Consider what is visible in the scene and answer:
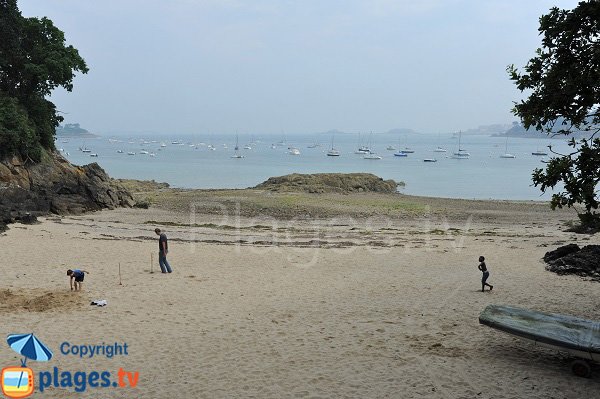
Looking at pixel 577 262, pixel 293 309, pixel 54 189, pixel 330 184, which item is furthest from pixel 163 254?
pixel 330 184

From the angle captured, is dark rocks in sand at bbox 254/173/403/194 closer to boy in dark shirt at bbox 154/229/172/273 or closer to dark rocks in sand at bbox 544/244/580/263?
dark rocks in sand at bbox 544/244/580/263

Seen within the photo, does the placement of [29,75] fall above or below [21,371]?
above

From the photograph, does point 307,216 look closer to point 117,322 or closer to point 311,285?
point 311,285

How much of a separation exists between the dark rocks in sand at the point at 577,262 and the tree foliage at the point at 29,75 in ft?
112

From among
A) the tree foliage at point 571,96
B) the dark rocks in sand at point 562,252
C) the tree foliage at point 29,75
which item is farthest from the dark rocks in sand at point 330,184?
the tree foliage at point 571,96

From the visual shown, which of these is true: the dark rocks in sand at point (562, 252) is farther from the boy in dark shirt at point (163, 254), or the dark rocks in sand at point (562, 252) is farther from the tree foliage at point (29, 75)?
the tree foliage at point (29, 75)

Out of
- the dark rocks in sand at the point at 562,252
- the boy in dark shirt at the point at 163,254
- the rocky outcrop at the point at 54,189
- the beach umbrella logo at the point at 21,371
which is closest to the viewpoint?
the beach umbrella logo at the point at 21,371

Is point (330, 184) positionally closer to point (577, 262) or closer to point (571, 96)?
point (577, 262)

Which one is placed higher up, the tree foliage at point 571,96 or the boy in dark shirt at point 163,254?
the tree foliage at point 571,96

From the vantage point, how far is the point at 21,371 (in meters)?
9.57

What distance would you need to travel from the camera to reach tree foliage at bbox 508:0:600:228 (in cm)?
988

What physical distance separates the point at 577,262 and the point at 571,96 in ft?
37.9

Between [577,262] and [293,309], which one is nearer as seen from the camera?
[293,309]

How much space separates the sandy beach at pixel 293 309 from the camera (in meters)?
9.73
